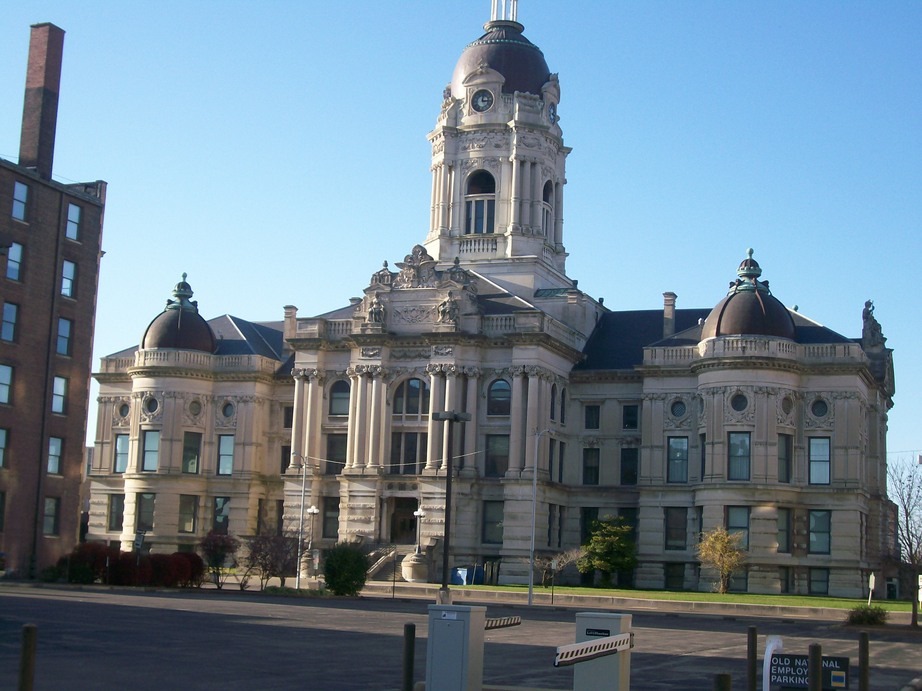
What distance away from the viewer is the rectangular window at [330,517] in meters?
84.4

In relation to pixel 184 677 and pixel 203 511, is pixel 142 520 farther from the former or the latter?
pixel 184 677

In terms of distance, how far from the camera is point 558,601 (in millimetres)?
64375

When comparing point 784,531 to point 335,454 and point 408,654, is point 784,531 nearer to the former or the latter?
point 335,454

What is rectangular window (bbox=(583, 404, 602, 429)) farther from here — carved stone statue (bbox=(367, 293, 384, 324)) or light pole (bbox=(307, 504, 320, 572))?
light pole (bbox=(307, 504, 320, 572))

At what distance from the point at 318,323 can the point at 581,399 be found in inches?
689

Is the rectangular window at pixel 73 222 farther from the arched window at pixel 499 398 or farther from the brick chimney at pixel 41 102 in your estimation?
the arched window at pixel 499 398

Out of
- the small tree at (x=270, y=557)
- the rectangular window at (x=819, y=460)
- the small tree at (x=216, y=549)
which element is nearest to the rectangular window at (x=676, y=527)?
the rectangular window at (x=819, y=460)

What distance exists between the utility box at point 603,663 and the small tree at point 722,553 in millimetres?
57164

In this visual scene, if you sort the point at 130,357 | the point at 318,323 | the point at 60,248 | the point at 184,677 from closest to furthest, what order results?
the point at 184,677, the point at 60,248, the point at 318,323, the point at 130,357

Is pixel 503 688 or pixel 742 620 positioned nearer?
pixel 503 688

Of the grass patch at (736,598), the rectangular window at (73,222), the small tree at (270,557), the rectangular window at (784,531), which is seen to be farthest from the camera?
the rectangular window at (784,531)

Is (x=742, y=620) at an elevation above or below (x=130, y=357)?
below

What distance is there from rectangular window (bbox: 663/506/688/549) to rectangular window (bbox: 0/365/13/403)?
4032cm

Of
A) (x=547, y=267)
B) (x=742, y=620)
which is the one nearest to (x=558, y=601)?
(x=742, y=620)
